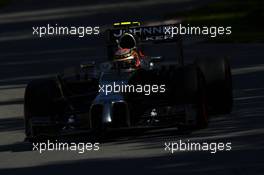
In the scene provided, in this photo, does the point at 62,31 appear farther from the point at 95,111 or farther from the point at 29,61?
the point at 95,111

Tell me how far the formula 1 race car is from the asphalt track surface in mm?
270

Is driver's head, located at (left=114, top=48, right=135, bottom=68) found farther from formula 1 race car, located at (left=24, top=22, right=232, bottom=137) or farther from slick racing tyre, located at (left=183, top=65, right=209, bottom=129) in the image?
slick racing tyre, located at (left=183, top=65, right=209, bottom=129)

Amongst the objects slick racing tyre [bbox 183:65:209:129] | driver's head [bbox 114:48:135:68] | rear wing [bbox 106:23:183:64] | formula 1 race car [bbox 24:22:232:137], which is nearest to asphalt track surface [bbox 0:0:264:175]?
slick racing tyre [bbox 183:65:209:129]

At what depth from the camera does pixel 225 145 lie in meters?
12.5

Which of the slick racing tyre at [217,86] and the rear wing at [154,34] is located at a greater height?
the rear wing at [154,34]

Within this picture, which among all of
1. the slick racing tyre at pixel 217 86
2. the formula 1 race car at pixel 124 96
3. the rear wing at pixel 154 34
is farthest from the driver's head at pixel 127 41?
the slick racing tyre at pixel 217 86

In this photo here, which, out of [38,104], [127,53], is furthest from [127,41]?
[38,104]

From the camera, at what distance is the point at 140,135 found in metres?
13.8

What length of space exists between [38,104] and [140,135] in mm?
1277

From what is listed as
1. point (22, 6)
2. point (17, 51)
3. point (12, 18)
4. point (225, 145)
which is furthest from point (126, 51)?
point (22, 6)

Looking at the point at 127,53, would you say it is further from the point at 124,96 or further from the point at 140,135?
the point at 124,96

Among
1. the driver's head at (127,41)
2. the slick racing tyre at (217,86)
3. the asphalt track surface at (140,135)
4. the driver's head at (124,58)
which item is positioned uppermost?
the driver's head at (127,41)

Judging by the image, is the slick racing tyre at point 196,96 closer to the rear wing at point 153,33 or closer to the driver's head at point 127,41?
the driver's head at point 127,41

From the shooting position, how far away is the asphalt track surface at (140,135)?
11414 mm
